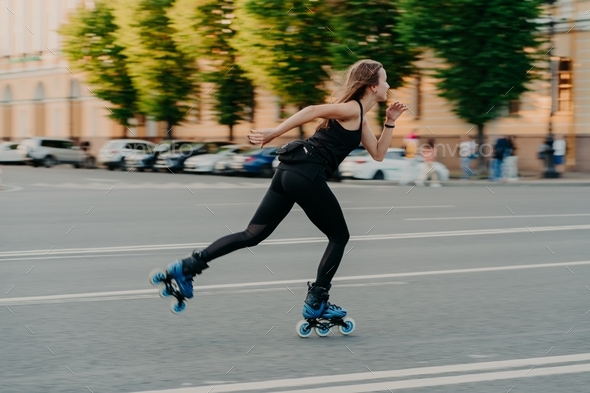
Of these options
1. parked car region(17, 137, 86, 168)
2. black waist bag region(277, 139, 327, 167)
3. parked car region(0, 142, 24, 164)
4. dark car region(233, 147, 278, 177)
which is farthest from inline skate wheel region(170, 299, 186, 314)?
parked car region(0, 142, 24, 164)

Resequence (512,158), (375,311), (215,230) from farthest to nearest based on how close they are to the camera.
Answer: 1. (512,158)
2. (215,230)
3. (375,311)

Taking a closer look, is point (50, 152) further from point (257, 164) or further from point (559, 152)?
point (559, 152)

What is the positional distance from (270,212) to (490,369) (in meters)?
1.78

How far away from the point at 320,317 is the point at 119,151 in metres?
43.3

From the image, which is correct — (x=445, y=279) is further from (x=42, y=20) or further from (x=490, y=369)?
(x=42, y=20)

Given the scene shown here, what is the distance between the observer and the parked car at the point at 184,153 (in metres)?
43.9

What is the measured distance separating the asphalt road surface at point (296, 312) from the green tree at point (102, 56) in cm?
4062

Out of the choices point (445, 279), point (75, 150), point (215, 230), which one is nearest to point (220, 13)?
point (75, 150)

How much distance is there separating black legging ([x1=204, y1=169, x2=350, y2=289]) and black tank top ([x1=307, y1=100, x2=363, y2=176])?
6.4 inches

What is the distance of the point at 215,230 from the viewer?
46.4 feet

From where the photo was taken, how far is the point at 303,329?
6320mm

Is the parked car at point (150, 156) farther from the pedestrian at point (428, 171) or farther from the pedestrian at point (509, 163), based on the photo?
the pedestrian at point (428, 171)

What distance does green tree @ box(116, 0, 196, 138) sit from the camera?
160 ft

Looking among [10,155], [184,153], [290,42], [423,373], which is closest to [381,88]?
[423,373]
